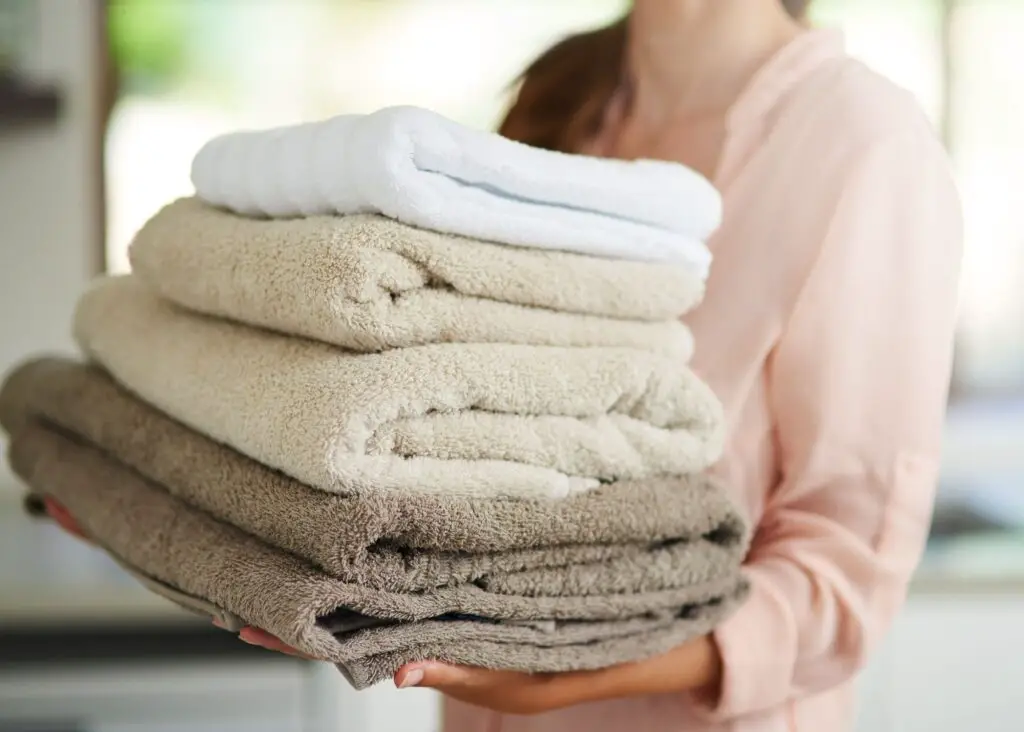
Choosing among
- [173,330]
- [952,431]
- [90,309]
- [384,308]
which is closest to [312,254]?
[384,308]

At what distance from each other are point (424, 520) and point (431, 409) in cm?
5

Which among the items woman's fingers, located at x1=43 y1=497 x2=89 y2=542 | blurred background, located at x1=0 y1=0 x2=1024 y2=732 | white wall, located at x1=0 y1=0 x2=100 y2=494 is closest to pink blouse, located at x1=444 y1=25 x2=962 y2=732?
woman's fingers, located at x1=43 y1=497 x2=89 y2=542

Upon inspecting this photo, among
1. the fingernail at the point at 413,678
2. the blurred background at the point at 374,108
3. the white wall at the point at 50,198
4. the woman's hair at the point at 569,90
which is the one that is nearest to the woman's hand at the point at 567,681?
the fingernail at the point at 413,678

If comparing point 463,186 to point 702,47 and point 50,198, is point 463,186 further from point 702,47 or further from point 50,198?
point 50,198

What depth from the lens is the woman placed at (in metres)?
0.64

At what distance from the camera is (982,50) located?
1.97 m

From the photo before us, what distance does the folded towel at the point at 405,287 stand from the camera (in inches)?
18.6

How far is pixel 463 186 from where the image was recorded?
1.65ft

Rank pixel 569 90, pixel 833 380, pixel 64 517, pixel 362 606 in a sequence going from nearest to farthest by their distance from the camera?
pixel 362 606 < pixel 833 380 < pixel 64 517 < pixel 569 90

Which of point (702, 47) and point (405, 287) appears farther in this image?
point (702, 47)

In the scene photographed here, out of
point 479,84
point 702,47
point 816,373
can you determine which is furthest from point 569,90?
point 479,84

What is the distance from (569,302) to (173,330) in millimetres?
241

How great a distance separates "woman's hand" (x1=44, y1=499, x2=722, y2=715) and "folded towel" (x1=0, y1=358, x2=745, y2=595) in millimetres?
42

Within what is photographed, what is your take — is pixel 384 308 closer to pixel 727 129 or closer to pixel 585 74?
pixel 727 129
